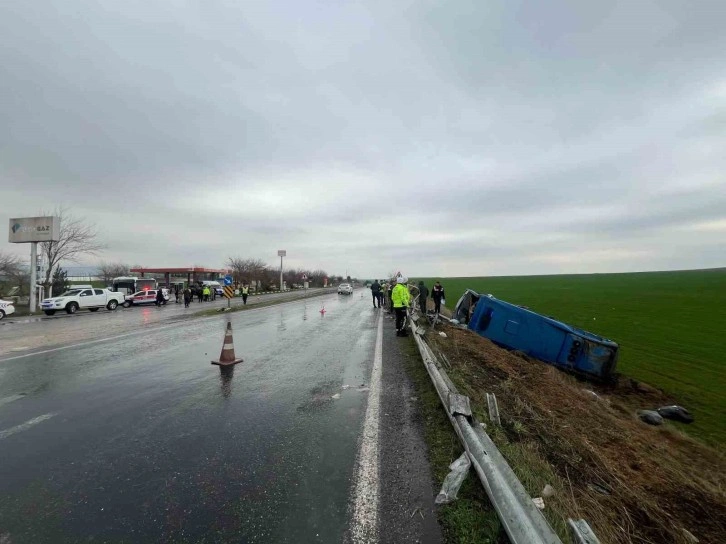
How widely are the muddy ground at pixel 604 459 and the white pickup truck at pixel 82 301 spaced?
27.0m

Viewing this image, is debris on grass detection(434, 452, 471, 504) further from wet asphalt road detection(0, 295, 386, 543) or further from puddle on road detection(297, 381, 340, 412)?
puddle on road detection(297, 381, 340, 412)

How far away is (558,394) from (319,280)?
363 ft

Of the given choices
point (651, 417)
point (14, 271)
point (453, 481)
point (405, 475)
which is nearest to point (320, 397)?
point (405, 475)

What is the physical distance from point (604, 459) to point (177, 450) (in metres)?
4.55

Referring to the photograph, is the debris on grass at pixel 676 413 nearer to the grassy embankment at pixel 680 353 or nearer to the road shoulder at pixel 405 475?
the grassy embankment at pixel 680 353

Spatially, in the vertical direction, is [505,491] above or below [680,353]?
above

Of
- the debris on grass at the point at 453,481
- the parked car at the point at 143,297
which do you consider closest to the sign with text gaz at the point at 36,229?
the parked car at the point at 143,297

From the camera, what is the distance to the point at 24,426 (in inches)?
180

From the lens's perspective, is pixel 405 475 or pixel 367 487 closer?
pixel 367 487

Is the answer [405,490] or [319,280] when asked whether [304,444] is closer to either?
[405,490]

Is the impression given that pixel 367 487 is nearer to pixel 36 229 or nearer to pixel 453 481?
pixel 453 481

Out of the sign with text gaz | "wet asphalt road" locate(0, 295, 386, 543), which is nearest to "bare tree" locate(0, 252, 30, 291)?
the sign with text gaz

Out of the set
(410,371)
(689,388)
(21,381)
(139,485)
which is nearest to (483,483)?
(139,485)

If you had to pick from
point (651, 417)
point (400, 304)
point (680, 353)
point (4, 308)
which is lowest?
point (651, 417)
